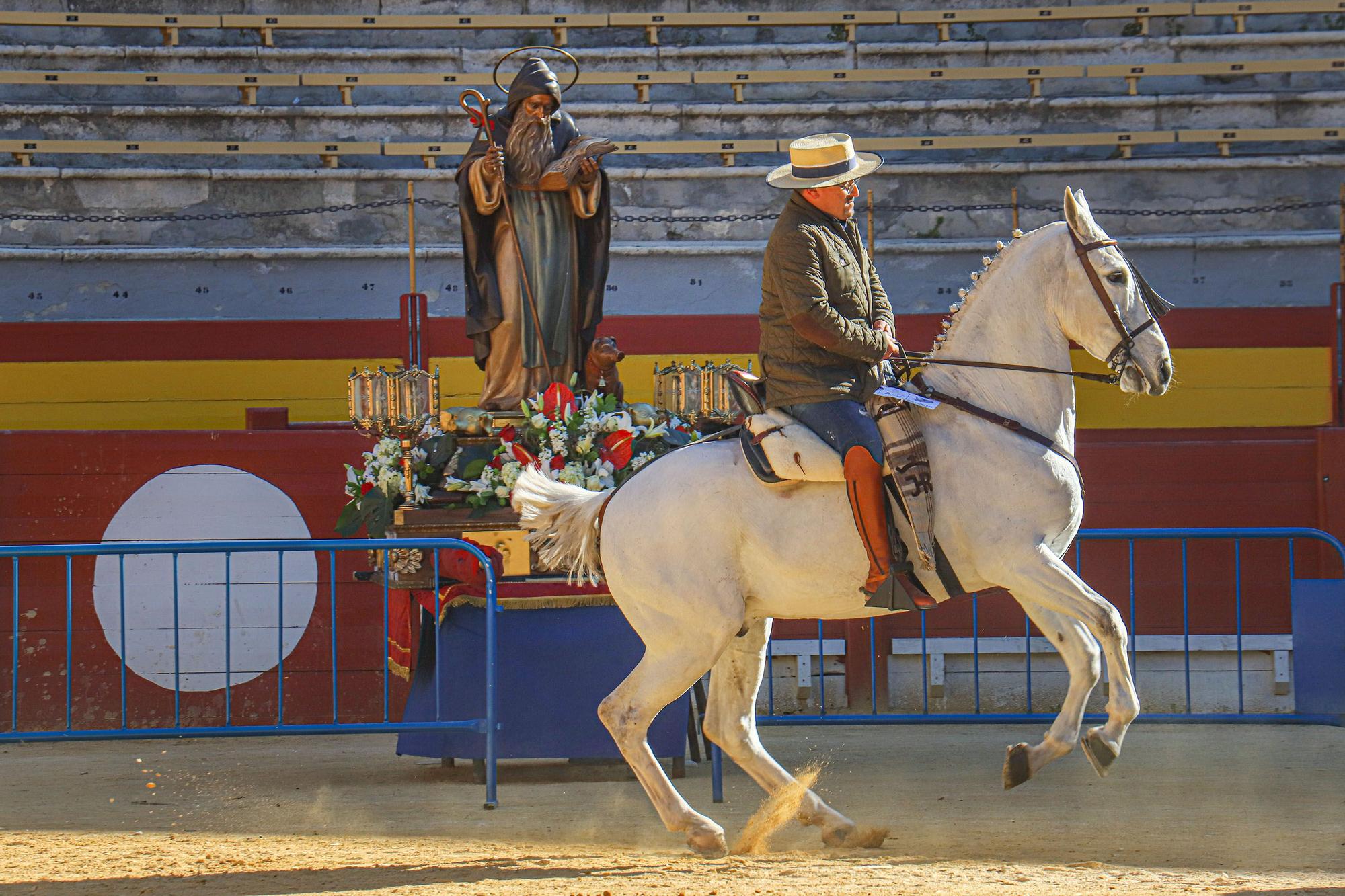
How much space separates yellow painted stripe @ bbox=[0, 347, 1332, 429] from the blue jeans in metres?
6.01

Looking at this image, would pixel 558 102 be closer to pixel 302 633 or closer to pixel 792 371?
pixel 792 371

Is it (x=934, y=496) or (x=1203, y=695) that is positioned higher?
(x=934, y=496)

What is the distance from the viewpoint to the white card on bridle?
15.7ft

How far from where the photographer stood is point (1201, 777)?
21.0ft

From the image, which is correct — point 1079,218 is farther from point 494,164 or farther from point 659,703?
point 494,164

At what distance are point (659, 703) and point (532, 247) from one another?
9.33 feet

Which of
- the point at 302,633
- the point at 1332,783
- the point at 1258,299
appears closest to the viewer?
the point at 1332,783

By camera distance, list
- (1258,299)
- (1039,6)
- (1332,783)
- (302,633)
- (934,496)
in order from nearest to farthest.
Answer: (934,496)
(1332,783)
(302,633)
(1258,299)
(1039,6)

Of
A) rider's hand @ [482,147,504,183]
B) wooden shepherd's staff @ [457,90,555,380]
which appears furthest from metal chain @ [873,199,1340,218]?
rider's hand @ [482,147,504,183]

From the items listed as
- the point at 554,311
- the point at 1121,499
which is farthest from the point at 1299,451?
the point at 554,311

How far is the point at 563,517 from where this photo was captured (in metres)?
5.17

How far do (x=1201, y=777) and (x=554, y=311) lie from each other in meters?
3.44

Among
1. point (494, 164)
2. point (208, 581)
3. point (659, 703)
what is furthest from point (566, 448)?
point (208, 581)

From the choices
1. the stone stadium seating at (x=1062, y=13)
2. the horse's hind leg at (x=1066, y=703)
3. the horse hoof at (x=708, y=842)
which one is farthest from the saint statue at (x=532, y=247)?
the stone stadium seating at (x=1062, y=13)
